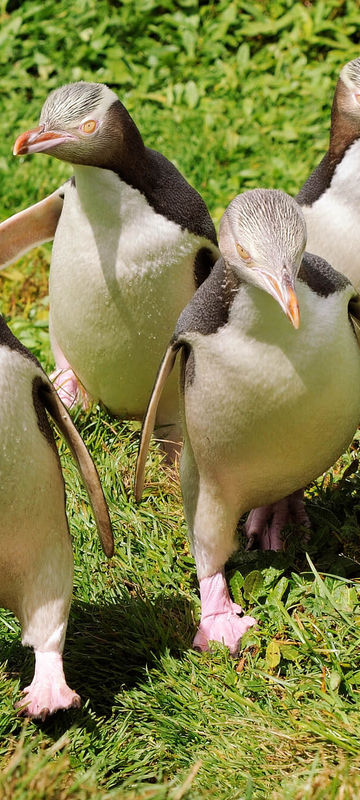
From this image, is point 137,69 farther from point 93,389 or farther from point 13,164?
point 93,389

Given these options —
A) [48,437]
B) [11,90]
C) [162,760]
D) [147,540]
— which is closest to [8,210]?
[11,90]

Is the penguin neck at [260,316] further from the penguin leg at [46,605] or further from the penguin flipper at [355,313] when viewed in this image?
the penguin leg at [46,605]

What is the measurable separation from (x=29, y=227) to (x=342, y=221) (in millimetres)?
1181

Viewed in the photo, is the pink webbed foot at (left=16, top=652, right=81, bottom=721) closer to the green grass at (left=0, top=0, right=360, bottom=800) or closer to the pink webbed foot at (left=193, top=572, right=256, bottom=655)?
the green grass at (left=0, top=0, right=360, bottom=800)

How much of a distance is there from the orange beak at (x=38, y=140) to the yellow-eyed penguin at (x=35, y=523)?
2.62 ft

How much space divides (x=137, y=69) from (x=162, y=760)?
5.08m

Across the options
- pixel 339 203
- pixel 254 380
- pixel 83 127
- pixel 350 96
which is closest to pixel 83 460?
pixel 254 380

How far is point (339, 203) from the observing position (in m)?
3.68

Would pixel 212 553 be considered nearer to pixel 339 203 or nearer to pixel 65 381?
pixel 339 203

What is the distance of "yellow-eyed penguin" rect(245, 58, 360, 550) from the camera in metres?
3.64

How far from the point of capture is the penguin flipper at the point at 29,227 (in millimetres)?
4117

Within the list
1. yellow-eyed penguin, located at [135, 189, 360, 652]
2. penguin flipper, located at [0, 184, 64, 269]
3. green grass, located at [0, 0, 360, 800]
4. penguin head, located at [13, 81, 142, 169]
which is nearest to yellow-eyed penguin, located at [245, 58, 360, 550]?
green grass, located at [0, 0, 360, 800]

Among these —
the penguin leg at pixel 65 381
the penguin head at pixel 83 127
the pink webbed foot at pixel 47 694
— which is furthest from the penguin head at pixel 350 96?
the pink webbed foot at pixel 47 694

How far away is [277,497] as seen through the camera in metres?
3.25
